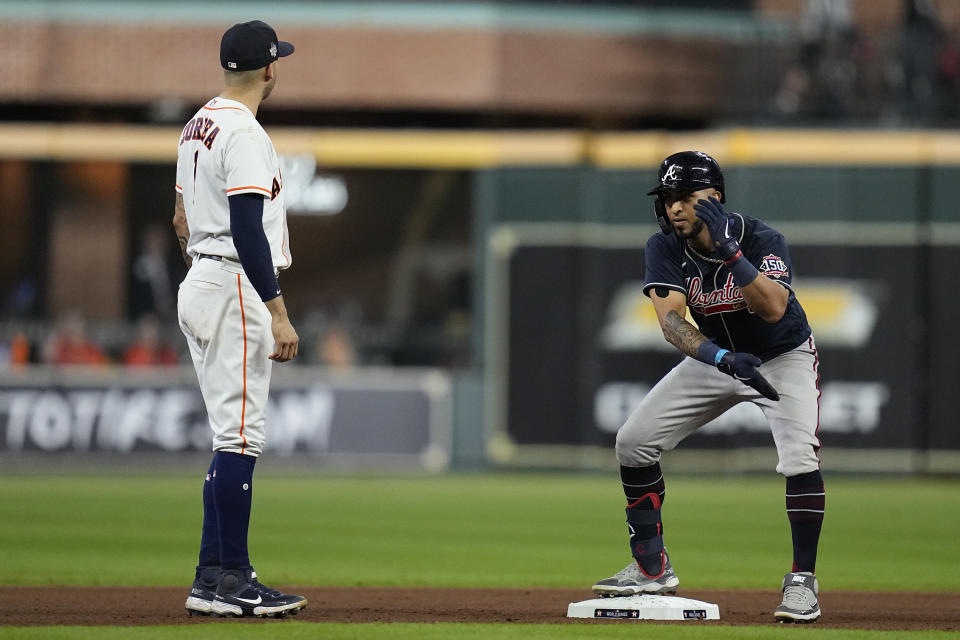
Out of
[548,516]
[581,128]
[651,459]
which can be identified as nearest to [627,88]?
[581,128]

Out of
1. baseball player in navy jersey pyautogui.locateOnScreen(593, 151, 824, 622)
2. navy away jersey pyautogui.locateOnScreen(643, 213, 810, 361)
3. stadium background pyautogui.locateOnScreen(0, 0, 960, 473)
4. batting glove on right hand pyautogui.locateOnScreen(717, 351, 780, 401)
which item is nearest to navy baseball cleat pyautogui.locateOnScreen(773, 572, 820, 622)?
baseball player in navy jersey pyautogui.locateOnScreen(593, 151, 824, 622)

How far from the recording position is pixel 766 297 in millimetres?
6523

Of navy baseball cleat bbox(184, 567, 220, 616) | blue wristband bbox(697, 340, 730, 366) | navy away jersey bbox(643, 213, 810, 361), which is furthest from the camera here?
navy away jersey bbox(643, 213, 810, 361)

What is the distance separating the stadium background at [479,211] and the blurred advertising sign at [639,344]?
0.04 meters

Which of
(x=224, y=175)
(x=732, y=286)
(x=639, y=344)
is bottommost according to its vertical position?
(x=732, y=286)

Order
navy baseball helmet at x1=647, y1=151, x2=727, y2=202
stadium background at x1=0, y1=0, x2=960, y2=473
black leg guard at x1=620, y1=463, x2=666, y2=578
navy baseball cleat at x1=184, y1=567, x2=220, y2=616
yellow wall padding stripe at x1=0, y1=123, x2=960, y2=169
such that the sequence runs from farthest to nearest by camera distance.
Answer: yellow wall padding stripe at x1=0, y1=123, x2=960, y2=169
stadium background at x1=0, y1=0, x2=960, y2=473
black leg guard at x1=620, y1=463, x2=666, y2=578
navy baseball helmet at x1=647, y1=151, x2=727, y2=202
navy baseball cleat at x1=184, y1=567, x2=220, y2=616

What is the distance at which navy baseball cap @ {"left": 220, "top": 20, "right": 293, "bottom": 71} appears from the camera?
6449 mm

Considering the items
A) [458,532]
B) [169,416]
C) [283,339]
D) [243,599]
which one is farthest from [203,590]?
[169,416]

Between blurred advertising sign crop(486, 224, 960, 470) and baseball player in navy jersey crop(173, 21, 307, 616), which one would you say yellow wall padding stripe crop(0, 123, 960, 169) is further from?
baseball player in navy jersey crop(173, 21, 307, 616)

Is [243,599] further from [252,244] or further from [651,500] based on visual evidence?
[651,500]

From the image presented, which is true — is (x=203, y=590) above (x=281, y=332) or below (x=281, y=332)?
below

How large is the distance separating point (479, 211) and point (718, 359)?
51.4ft

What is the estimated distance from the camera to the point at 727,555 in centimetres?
1041

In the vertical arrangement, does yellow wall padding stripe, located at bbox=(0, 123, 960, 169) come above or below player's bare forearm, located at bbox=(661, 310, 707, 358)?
above
